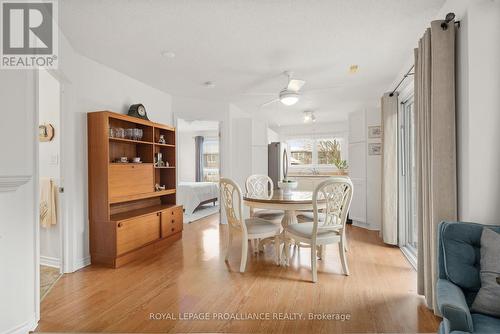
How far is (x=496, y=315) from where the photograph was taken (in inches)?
49.4

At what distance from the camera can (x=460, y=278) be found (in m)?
1.41

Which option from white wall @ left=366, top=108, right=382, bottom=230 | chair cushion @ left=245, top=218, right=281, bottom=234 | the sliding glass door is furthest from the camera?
white wall @ left=366, top=108, right=382, bottom=230

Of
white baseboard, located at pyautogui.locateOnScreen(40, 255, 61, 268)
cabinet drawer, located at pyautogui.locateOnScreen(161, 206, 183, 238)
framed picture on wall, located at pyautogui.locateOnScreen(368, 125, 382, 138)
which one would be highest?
framed picture on wall, located at pyautogui.locateOnScreen(368, 125, 382, 138)

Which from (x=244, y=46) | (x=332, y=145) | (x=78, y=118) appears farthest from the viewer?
(x=332, y=145)

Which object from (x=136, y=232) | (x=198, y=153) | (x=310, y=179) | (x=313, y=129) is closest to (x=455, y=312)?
(x=136, y=232)

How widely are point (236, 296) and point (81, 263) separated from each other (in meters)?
1.87

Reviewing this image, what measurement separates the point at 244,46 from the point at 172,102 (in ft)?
7.56

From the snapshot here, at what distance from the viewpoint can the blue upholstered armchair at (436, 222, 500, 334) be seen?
1.15m

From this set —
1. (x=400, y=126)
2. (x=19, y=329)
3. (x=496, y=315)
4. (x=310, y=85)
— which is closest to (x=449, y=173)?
(x=496, y=315)

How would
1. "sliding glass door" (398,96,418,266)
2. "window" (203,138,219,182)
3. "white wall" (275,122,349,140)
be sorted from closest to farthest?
"sliding glass door" (398,96,418,266) < "white wall" (275,122,349,140) < "window" (203,138,219,182)

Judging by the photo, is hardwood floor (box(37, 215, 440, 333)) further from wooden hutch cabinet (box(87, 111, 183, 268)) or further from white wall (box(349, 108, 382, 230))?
white wall (box(349, 108, 382, 230))

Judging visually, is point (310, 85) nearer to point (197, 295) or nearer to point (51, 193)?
point (197, 295)

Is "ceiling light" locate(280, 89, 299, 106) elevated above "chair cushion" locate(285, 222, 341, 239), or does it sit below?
above

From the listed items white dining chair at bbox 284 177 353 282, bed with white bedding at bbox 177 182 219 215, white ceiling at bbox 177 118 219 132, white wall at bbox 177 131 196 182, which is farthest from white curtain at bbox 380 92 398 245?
white wall at bbox 177 131 196 182
